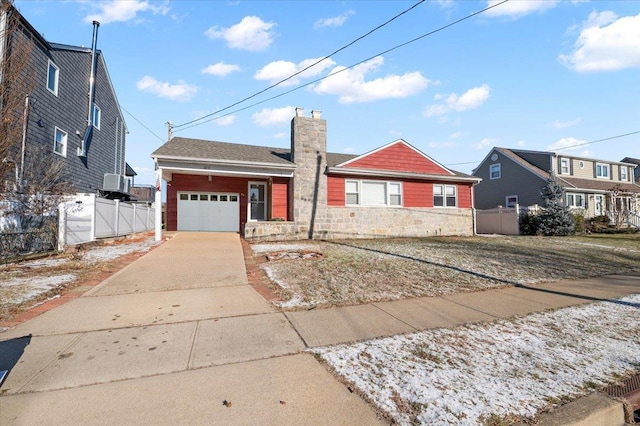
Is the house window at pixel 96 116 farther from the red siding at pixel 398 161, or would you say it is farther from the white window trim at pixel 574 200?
the white window trim at pixel 574 200

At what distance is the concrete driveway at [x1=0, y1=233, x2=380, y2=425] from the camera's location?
7.69 ft

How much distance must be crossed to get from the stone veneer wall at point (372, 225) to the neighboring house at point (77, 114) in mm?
9597

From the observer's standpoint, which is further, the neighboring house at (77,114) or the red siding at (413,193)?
the red siding at (413,193)

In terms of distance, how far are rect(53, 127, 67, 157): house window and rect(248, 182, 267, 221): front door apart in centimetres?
887

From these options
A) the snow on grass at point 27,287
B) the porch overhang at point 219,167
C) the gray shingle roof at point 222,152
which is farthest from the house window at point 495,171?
the snow on grass at point 27,287

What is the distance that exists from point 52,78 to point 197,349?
17.5m

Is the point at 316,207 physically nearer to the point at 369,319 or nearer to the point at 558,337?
the point at 369,319

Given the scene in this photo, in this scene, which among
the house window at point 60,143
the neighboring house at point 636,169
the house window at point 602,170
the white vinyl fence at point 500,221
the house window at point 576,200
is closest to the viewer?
the house window at point 60,143

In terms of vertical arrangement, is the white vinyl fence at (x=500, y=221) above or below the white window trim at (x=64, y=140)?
below

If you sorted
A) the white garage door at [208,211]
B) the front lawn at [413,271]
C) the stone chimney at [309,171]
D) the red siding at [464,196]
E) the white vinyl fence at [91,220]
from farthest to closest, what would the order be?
the red siding at [464,196], the white garage door at [208,211], the stone chimney at [309,171], the white vinyl fence at [91,220], the front lawn at [413,271]

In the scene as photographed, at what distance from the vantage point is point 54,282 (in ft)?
19.6

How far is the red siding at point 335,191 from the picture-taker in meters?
14.6

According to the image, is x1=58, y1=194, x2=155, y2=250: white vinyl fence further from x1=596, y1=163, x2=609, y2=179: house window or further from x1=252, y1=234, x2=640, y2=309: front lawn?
x1=596, y1=163, x2=609, y2=179: house window

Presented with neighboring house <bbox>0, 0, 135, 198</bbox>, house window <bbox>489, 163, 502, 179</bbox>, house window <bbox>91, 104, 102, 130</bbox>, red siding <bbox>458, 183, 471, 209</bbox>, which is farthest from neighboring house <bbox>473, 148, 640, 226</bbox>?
house window <bbox>91, 104, 102, 130</bbox>
